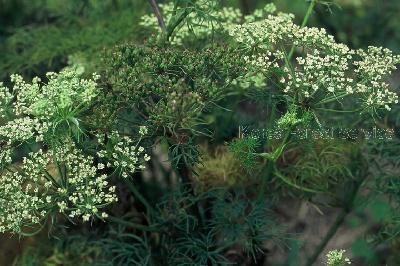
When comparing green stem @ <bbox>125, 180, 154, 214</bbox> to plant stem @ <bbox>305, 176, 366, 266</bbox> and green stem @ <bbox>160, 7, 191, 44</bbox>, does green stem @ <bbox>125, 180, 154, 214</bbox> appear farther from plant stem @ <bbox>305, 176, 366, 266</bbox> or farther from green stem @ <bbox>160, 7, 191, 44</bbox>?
plant stem @ <bbox>305, 176, 366, 266</bbox>

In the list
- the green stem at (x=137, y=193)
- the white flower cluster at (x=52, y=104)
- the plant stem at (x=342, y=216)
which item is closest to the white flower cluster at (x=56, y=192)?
the white flower cluster at (x=52, y=104)

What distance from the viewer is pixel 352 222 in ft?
A: 17.2

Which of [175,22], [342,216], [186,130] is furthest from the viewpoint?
[342,216]

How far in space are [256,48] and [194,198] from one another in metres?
0.95

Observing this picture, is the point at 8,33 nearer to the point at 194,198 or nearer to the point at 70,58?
the point at 70,58

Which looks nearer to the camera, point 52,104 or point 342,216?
point 52,104

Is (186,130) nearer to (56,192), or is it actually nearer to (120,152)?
(120,152)

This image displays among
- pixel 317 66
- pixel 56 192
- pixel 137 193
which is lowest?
pixel 137 193

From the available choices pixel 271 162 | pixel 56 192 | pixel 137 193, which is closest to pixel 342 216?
pixel 271 162

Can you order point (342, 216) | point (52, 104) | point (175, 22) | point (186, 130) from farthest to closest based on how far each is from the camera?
1. point (342, 216)
2. point (175, 22)
3. point (186, 130)
4. point (52, 104)

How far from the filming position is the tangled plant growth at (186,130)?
2.93m

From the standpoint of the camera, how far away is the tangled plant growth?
2930 millimetres

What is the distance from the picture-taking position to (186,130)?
3.28m

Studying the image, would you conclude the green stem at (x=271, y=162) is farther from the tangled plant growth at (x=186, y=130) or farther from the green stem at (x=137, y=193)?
the green stem at (x=137, y=193)
